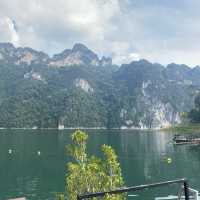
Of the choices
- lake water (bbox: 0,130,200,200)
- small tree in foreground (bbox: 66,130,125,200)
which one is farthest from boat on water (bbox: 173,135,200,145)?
small tree in foreground (bbox: 66,130,125,200)

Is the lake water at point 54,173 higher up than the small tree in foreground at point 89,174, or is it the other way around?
the small tree in foreground at point 89,174

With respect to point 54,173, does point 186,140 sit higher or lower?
higher

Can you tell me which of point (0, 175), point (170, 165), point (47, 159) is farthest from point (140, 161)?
point (0, 175)

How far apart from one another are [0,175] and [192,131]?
393 ft

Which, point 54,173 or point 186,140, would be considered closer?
point 54,173

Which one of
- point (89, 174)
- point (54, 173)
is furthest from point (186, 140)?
point (89, 174)

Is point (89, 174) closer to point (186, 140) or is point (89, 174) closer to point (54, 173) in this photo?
point (54, 173)

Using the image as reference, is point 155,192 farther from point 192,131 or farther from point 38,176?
point 192,131

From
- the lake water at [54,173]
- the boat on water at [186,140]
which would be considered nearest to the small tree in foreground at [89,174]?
the lake water at [54,173]

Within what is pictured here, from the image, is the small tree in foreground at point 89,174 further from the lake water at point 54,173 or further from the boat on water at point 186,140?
the boat on water at point 186,140

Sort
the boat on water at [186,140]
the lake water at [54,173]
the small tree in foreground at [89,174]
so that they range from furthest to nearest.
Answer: the boat on water at [186,140]
the lake water at [54,173]
the small tree in foreground at [89,174]

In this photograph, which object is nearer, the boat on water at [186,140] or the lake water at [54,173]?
the lake water at [54,173]

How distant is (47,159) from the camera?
108m

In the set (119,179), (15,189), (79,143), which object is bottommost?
(15,189)
